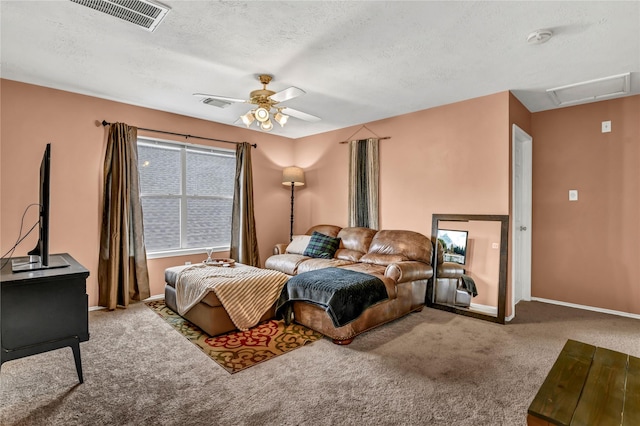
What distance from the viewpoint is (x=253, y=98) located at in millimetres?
3268

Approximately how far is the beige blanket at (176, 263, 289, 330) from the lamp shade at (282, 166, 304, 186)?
7.90ft

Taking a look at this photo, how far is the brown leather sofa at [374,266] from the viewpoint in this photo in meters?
3.18

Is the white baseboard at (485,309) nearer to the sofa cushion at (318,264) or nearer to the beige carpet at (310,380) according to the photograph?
the beige carpet at (310,380)

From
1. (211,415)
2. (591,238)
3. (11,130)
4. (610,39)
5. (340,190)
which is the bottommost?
(211,415)

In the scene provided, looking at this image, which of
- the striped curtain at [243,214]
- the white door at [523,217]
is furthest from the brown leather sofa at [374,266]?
the white door at [523,217]

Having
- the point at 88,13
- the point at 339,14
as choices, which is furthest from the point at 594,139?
the point at 88,13

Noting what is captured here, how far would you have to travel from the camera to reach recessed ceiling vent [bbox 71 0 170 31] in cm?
212

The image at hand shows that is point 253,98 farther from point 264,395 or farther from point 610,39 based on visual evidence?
point 610,39

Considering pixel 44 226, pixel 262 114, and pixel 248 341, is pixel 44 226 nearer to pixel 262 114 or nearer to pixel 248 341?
pixel 248 341

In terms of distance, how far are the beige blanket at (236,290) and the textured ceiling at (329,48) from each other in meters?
2.11

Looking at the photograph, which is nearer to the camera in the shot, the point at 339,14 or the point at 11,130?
the point at 339,14

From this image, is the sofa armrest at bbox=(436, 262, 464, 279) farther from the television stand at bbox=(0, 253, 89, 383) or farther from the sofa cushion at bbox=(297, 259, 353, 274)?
the television stand at bbox=(0, 253, 89, 383)

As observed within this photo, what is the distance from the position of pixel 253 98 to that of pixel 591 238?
445 centimetres

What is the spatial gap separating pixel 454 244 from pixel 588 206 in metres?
1.78
